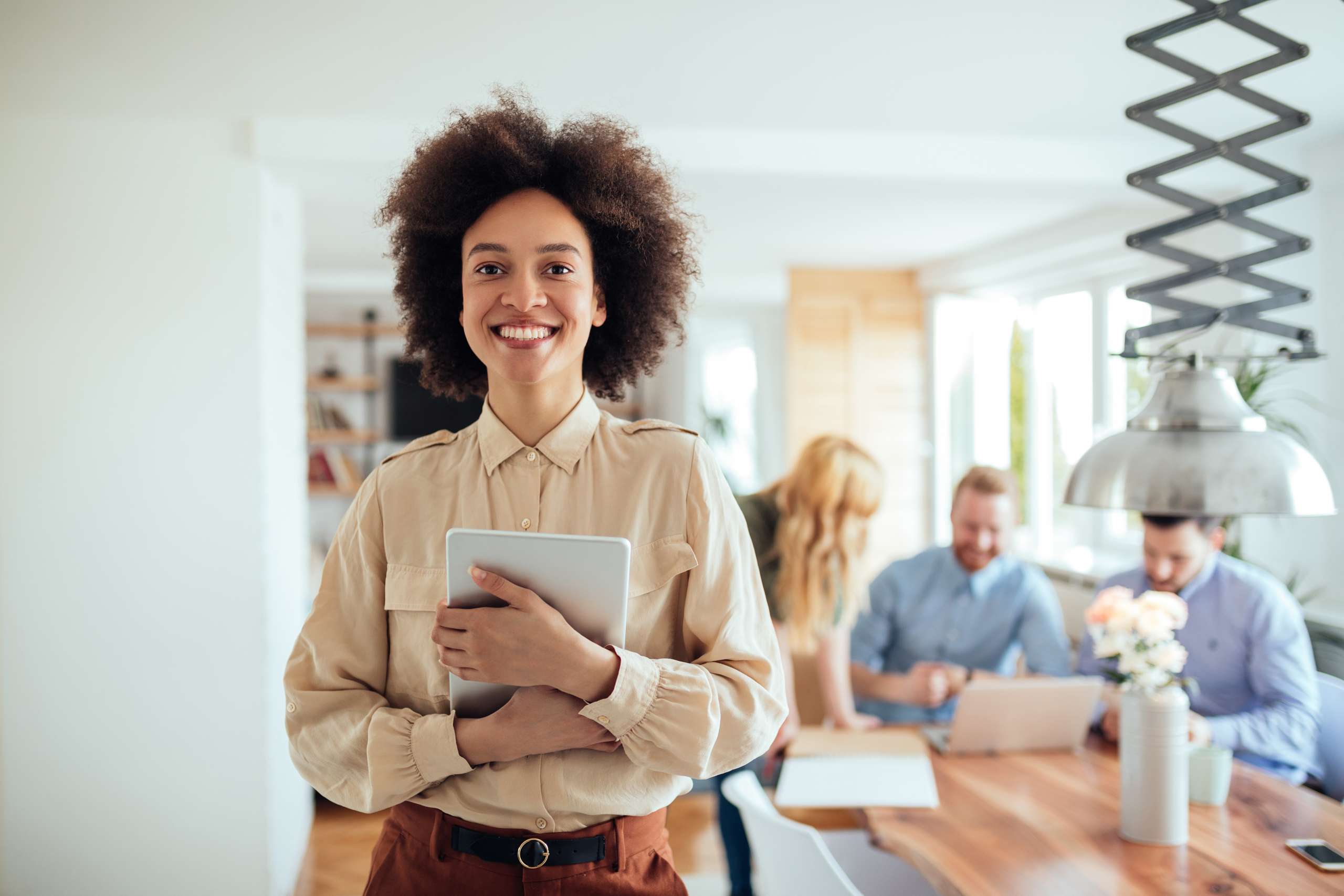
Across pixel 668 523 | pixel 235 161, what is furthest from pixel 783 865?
pixel 235 161

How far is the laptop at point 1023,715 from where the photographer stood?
225 centimetres

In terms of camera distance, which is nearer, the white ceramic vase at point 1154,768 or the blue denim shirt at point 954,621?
the white ceramic vase at point 1154,768

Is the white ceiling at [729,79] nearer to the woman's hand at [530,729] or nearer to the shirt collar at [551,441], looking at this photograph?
the shirt collar at [551,441]

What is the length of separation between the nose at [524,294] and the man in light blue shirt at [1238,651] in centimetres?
187

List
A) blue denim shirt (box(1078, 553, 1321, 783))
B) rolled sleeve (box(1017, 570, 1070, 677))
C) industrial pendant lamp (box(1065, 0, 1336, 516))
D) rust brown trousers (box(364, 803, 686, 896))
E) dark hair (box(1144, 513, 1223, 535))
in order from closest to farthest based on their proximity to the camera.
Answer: rust brown trousers (box(364, 803, 686, 896))
industrial pendant lamp (box(1065, 0, 1336, 516))
blue denim shirt (box(1078, 553, 1321, 783))
dark hair (box(1144, 513, 1223, 535))
rolled sleeve (box(1017, 570, 1070, 677))

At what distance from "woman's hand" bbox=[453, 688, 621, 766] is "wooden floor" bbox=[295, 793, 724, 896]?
249 centimetres

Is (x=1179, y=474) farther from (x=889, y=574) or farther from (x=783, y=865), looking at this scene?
(x=889, y=574)

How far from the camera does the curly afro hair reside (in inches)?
47.3

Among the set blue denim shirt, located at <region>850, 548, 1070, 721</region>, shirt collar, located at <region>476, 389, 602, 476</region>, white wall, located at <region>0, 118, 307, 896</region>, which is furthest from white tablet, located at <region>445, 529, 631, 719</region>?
white wall, located at <region>0, 118, 307, 896</region>

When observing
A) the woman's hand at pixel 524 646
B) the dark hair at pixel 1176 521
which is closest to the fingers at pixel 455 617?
the woman's hand at pixel 524 646

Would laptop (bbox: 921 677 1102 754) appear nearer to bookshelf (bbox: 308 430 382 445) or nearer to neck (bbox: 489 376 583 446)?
neck (bbox: 489 376 583 446)

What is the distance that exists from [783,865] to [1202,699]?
5.05 feet

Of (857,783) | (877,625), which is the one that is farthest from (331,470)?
(857,783)

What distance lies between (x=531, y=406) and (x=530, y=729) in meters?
0.36
